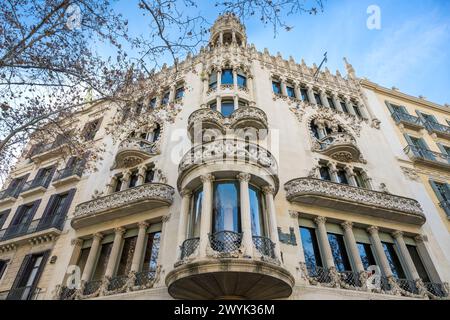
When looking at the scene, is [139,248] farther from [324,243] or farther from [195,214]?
[324,243]

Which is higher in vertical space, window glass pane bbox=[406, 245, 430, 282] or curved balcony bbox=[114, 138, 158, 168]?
curved balcony bbox=[114, 138, 158, 168]

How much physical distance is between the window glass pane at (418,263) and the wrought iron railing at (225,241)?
992 centimetres

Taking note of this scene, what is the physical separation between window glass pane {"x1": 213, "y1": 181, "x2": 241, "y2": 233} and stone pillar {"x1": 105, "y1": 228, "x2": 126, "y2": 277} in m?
5.71

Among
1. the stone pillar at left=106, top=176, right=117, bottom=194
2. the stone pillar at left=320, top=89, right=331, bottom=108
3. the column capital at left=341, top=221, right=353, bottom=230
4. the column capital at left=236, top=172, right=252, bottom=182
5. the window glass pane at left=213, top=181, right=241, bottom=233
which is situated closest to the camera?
the window glass pane at left=213, top=181, right=241, bottom=233

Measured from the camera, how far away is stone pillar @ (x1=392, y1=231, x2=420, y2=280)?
1305 centimetres

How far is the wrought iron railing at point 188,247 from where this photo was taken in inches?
414

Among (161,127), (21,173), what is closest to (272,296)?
(161,127)

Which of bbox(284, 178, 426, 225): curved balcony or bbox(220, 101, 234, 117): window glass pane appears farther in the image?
bbox(220, 101, 234, 117): window glass pane

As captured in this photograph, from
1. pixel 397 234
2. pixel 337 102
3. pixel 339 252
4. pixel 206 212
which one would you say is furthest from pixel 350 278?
pixel 337 102

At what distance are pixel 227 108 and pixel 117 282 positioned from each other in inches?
433

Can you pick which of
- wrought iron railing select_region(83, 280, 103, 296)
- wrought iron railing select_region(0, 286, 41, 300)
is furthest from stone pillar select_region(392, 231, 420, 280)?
wrought iron railing select_region(0, 286, 41, 300)

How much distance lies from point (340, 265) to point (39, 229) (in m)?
16.4

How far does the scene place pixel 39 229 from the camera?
1666 cm

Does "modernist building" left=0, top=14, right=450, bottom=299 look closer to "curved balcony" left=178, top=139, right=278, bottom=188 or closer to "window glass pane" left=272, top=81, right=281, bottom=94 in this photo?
"curved balcony" left=178, top=139, right=278, bottom=188
